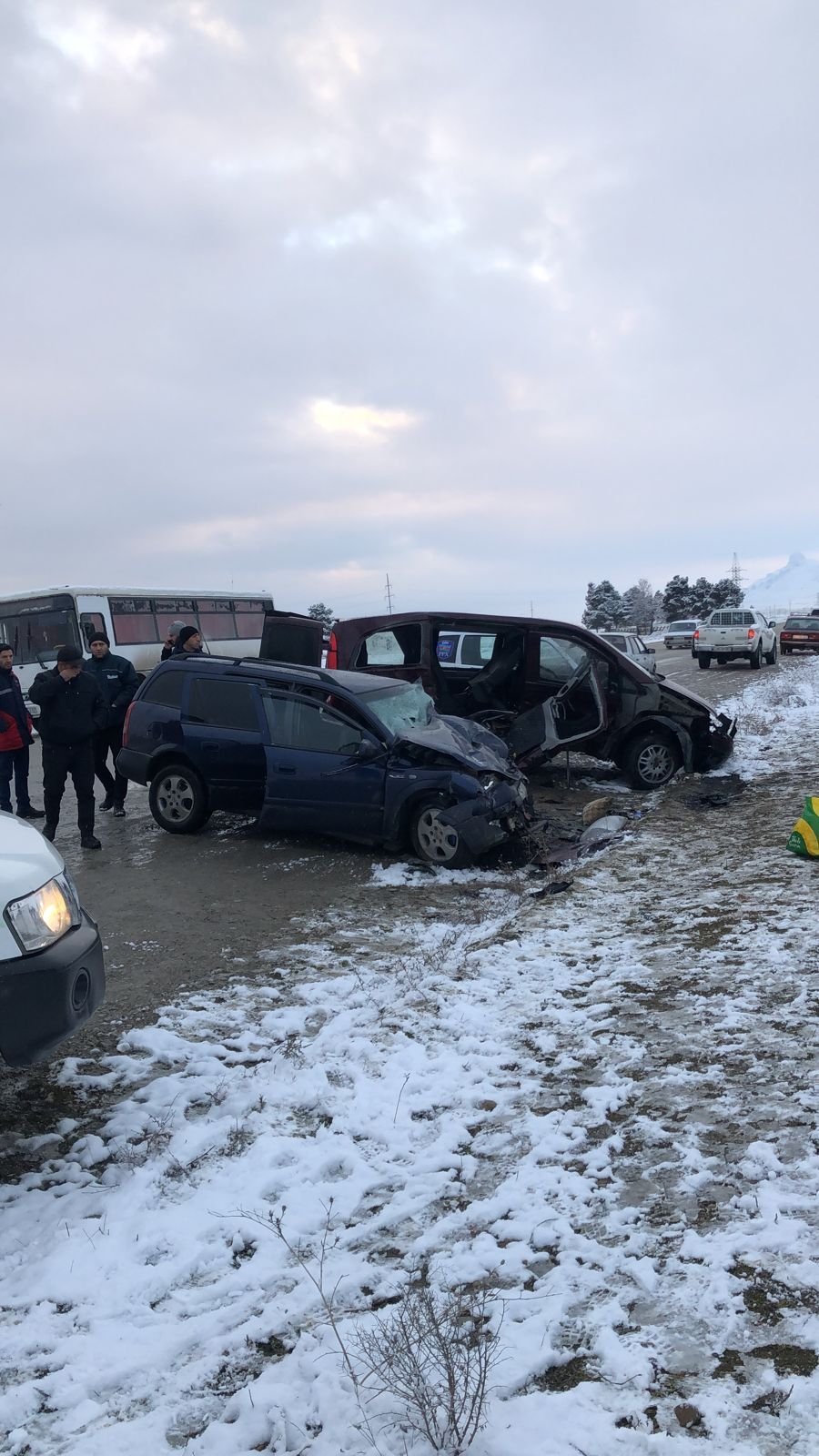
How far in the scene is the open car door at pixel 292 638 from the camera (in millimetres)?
13133

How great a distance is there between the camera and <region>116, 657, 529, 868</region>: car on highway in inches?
290

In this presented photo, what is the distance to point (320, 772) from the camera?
779 cm

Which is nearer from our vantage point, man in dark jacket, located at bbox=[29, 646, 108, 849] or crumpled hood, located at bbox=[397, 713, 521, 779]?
crumpled hood, located at bbox=[397, 713, 521, 779]

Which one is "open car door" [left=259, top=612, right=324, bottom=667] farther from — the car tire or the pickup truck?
the pickup truck

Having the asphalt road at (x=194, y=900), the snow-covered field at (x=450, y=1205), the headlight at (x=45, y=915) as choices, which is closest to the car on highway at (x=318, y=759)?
the asphalt road at (x=194, y=900)

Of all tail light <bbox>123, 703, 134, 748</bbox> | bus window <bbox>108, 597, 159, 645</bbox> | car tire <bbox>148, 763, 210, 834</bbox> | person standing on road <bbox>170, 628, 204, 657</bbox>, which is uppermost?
bus window <bbox>108, 597, 159, 645</bbox>

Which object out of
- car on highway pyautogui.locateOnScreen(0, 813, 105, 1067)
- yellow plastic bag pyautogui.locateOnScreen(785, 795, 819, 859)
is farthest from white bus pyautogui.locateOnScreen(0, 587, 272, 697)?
car on highway pyautogui.locateOnScreen(0, 813, 105, 1067)

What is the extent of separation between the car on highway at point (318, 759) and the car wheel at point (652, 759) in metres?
1.98

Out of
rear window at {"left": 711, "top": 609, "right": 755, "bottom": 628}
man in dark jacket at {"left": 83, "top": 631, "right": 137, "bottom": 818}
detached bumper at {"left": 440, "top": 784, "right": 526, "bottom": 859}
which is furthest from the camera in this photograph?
rear window at {"left": 711, "top": 609, "right": 755, "bottom": 628}

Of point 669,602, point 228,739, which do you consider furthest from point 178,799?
point 669,602

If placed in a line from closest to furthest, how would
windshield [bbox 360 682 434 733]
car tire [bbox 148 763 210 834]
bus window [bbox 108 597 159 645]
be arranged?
windshield [bbox 360 682 434 733] → car tire [bbox 148 763 210 834] → bus window [bbox 108 597 159 645]

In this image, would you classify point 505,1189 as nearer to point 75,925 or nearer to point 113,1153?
point 113,1153

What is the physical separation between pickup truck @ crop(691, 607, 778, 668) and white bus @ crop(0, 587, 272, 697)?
1373cm

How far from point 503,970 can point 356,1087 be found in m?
1.47
